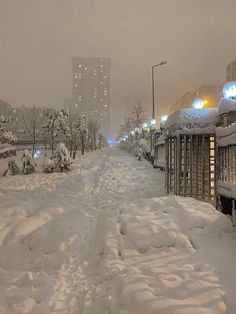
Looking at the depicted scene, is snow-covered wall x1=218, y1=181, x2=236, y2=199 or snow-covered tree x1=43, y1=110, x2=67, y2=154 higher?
snow-covered tree x1=43, y1=110, x2=67, y2=154

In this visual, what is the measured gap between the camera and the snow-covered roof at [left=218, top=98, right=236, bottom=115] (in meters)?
9.24

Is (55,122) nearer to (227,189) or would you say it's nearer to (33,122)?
(33,122)

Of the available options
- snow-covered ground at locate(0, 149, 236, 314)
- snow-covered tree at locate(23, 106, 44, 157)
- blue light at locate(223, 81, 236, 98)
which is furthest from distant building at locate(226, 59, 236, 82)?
snow-covered ground at locate(0, 149, 236, 314)

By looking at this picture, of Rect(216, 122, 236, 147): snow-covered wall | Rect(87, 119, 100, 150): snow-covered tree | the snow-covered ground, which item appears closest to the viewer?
the snow-covered ground

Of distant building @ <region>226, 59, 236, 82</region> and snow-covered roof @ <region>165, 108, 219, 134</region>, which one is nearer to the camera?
snow-covered roof @ <region>165, 108, 219, 134</region>

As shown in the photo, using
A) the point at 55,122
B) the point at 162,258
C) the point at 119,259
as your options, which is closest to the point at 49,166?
the point at 119,259

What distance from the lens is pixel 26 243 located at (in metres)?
6.96

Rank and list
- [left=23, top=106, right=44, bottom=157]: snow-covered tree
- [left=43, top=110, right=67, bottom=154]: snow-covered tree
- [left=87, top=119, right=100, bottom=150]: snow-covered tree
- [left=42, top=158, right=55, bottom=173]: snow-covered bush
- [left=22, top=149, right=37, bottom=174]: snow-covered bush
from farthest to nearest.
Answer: [left=87, top=119, right=100, bottom=150]: snow-covered tree, [left=23, top=106, right=44, bottom=157]: snow-covered tree, [left=43, top=110, right=67, bottom=154]: snow-covered tree, [left=22, top=149, right=37, bottom=174]: snow-covered bush, [left=42, top=158, right=55, bottom=173]: snow-covered bush

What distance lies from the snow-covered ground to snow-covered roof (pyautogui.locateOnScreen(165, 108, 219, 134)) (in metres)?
3.03

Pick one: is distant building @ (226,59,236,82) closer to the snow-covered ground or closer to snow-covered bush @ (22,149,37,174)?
snow-covered bush @ (22,149,37,174)

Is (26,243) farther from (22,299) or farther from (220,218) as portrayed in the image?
(220,218)

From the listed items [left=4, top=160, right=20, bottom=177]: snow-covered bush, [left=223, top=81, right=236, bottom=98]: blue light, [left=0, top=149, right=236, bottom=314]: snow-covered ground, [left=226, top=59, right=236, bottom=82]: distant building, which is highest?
[left=226, top=59, right=236, bottom=82]: distant building

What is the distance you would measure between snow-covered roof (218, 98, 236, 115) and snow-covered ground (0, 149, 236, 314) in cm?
299

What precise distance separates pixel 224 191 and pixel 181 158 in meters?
2.71
